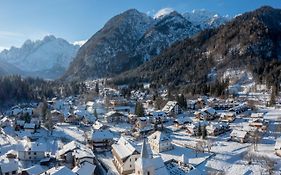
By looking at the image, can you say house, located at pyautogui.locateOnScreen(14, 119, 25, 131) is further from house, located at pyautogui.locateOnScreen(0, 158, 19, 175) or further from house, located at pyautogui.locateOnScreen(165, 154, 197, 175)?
house, located at pyautogui.locateOnScreen(165, 154, 197, 175)

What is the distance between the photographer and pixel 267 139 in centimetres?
6850

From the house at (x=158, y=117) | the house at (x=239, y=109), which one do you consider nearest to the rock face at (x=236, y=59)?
the house at (x=239, y=109)

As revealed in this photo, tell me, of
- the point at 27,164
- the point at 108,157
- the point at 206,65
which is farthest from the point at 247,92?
the point at 27,164

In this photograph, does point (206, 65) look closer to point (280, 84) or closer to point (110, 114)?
point (280, 84)

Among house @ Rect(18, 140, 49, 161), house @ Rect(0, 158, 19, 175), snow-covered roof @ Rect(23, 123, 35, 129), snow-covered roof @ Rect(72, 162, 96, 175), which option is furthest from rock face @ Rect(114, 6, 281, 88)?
house @ Rect(0, 158, 19, 175)

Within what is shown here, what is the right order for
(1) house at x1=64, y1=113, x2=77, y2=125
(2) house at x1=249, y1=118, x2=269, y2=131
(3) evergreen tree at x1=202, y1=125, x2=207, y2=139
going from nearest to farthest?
(3) evergreen tree at x1=202, y1=125, x2=207, y2=139, (2) house at x1=249, y1=118, x2=269, y2=131, (1) house at x1=64, y1=113, x2=77, y2=125

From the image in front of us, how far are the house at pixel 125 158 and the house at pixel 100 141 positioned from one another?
7.89 m

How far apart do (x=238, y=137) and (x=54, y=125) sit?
49.7m

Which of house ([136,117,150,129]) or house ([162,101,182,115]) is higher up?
house ([162,101,182,115])

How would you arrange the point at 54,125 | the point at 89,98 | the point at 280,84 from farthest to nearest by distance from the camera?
1. the point at 89,98
2. the point at 280,84
3. the point at 54,125

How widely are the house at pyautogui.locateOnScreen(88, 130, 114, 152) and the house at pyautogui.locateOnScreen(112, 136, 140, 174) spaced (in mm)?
7894

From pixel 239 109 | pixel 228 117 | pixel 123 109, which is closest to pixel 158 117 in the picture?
pixel 228 117

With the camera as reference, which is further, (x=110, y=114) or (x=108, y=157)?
(x=110, y=114)

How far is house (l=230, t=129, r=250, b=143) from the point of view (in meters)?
68.6
